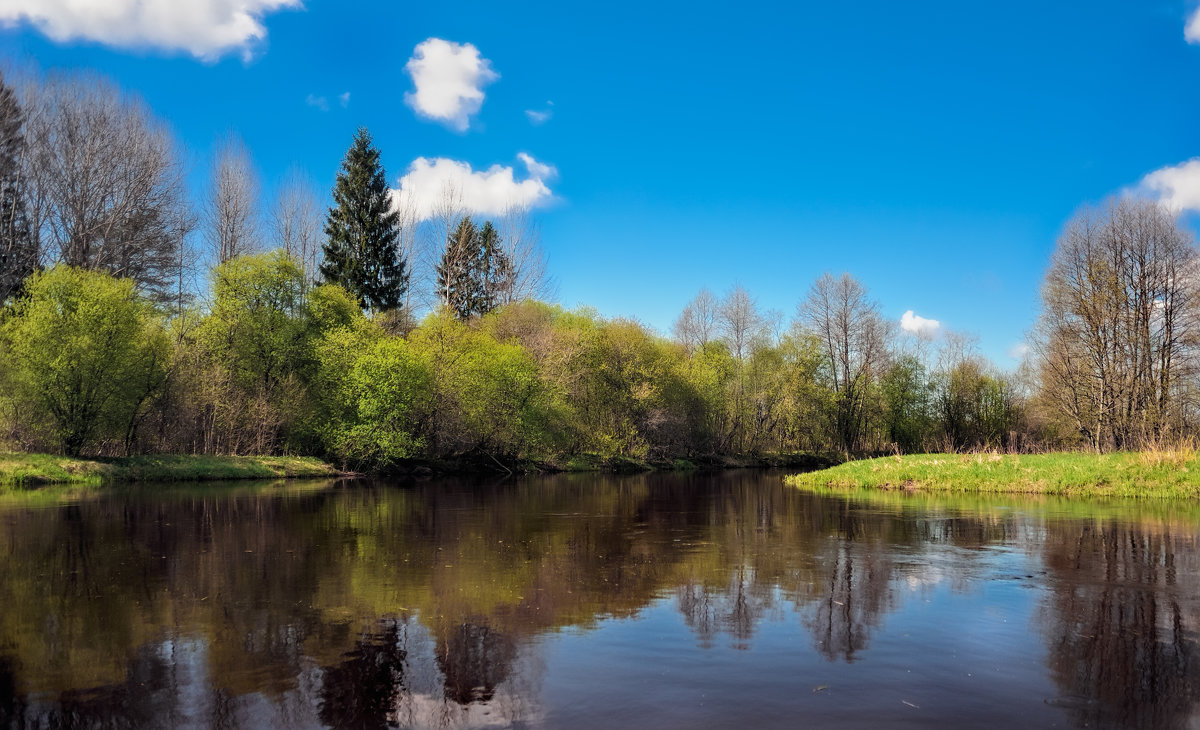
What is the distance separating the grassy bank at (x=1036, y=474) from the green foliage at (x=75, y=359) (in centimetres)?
3425

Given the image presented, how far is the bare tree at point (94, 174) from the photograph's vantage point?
43656mm

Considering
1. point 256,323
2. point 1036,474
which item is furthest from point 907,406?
point 256,323

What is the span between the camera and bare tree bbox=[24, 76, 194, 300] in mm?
43656

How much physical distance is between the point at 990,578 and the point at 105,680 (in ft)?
38.7

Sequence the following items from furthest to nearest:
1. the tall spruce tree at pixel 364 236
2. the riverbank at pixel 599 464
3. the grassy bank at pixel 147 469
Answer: the tall spruce tree at pixel 364 236, the riverbank at pixel 599 464, the grassy bank at pixel 147 469

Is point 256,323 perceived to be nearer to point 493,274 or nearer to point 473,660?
point 493,274

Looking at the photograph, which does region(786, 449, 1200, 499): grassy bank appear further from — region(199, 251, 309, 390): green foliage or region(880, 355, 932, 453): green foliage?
region(880, 355, 932, 453): green foliage

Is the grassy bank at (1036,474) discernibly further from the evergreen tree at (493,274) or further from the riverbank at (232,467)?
the evergreen tree at (493,274)

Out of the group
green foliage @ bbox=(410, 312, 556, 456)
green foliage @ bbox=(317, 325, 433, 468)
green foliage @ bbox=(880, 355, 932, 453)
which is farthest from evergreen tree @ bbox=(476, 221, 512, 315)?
green foliage @ bbox=(880, 355, 932, 453)

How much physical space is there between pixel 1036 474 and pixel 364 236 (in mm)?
50142

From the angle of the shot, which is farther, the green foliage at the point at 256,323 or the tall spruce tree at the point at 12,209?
the green foliage at the point at 256,323

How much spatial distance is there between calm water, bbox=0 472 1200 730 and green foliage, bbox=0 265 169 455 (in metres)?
19.7

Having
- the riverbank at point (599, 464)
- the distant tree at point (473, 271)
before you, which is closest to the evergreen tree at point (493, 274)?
the distant tree at point (473, 271)

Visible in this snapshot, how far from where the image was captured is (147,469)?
3547cm
